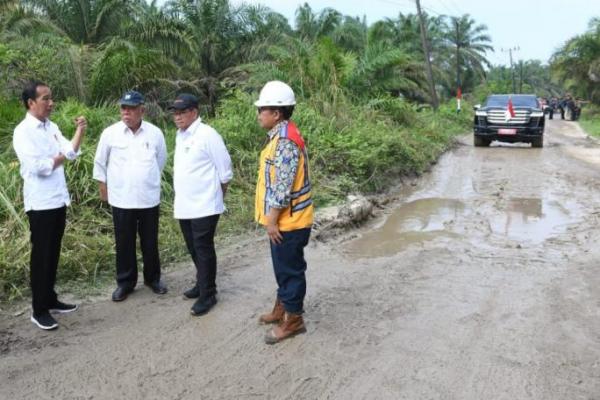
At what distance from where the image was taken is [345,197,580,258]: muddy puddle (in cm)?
683

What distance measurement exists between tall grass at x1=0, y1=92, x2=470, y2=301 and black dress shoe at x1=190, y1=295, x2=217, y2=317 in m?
1.22

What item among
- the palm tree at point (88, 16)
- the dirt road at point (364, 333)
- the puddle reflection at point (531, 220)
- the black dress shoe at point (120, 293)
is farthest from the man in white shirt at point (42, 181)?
the palm tree at point (88, 16)

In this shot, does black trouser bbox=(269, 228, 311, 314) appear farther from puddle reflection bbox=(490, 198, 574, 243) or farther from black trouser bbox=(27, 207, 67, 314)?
puddle reflection bbox=(490, 198, 574, 243)

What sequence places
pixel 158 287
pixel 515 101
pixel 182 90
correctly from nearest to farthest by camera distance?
1. pixel 158 287
2. pixel 182 90
3. pixel 515 101

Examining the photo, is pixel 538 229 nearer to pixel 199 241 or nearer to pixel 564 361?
pixel 564 361

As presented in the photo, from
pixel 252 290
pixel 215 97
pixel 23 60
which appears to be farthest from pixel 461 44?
pixel 252 290

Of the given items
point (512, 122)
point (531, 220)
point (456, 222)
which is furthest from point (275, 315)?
point (512, 122)

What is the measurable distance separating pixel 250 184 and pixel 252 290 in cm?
371

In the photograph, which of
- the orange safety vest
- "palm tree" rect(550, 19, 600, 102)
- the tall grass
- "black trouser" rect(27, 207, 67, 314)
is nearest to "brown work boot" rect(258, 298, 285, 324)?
the orange safety vest

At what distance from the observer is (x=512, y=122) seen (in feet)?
54.1

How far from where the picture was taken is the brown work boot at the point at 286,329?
394 cm

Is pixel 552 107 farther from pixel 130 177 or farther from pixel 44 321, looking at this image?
pixel 44 321

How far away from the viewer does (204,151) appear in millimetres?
4352

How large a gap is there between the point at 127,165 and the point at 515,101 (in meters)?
15.0
